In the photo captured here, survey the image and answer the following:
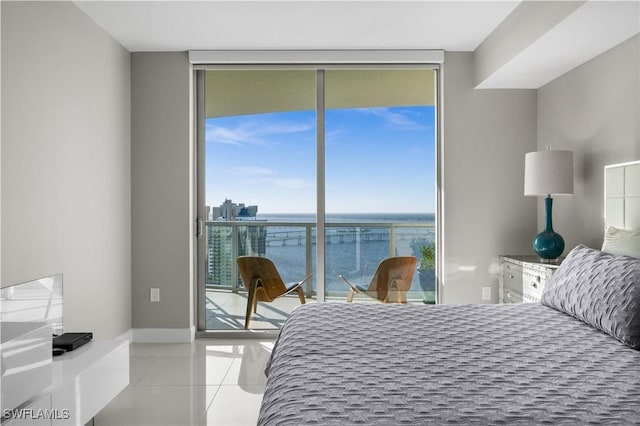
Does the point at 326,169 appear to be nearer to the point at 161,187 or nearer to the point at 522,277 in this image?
the point at 161,187

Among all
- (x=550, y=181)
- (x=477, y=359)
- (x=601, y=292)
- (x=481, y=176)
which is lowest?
(x=477, y=359)

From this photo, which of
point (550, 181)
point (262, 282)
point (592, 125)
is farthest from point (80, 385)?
point (592, 125)

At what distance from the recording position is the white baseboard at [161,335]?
4395mm

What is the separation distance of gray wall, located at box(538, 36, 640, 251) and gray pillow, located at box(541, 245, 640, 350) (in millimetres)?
1039

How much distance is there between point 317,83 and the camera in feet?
14.8

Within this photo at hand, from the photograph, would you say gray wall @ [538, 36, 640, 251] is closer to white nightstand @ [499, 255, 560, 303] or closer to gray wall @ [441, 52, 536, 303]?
gray wall @ [441, 52, 536, 303]

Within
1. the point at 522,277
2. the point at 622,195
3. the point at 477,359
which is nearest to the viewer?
the point at 477,359

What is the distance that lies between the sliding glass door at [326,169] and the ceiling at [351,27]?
39cm

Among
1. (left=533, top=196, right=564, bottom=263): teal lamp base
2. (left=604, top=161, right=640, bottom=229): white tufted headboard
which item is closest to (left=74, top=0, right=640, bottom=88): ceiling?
(left=604, top=161, right=640, bottom=229): white tufted headboard

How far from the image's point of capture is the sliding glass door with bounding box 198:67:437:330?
14.8ft

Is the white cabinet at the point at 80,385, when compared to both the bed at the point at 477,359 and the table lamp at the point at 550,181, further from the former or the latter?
the table lamp at the point at 550,181

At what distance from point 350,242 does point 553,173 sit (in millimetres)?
1860

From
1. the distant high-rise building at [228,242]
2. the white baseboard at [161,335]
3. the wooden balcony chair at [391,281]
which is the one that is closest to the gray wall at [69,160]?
the white baseboard at [161,335]

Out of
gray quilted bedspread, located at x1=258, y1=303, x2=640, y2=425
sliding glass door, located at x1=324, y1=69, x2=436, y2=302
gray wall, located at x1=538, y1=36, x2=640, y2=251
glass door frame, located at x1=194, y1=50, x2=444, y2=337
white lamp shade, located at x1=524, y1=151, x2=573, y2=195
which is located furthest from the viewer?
sliding glass door, located at x1=324, y1=69, x2=436, y2=302
